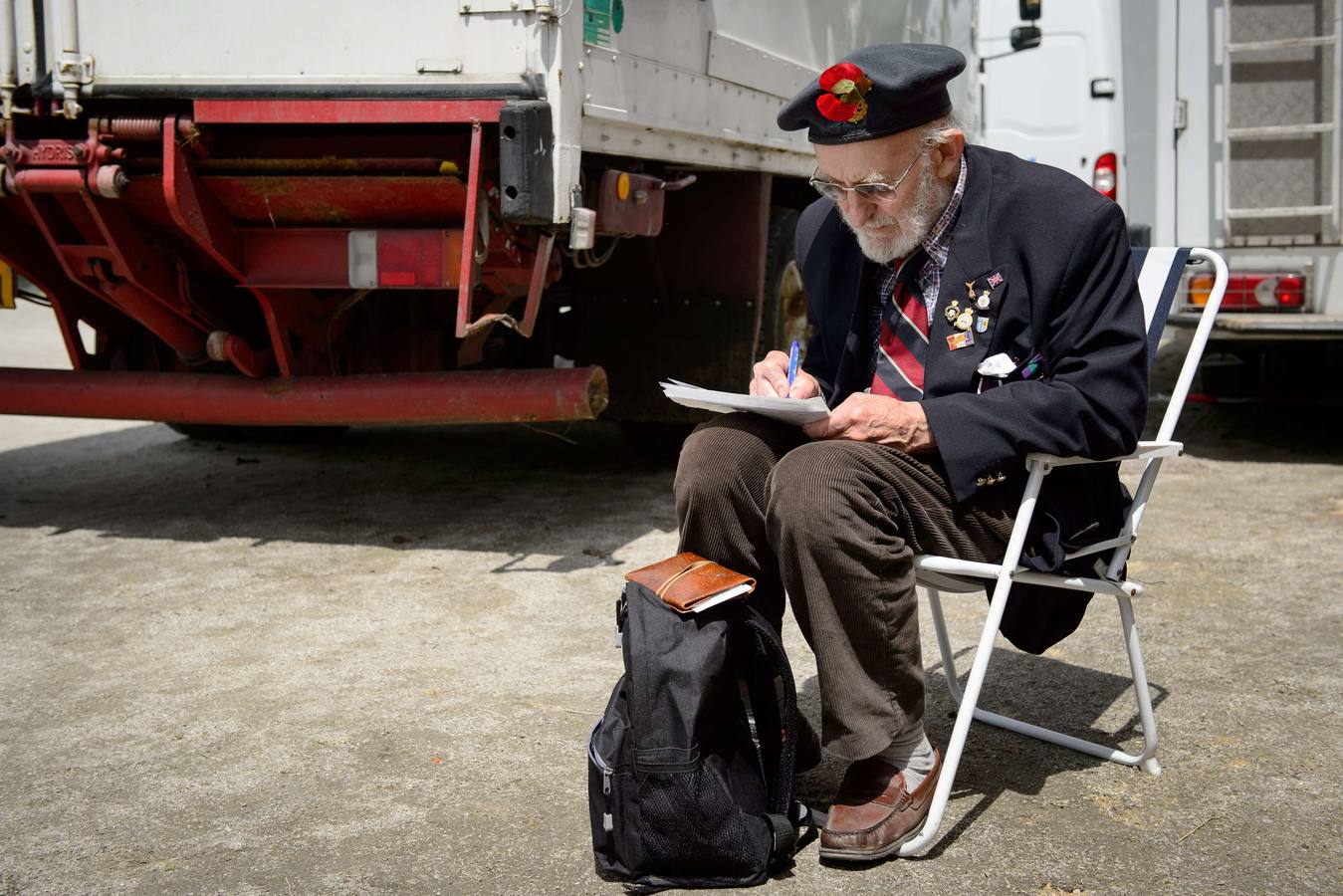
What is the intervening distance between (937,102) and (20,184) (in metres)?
3.02

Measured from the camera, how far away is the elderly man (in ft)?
7.73

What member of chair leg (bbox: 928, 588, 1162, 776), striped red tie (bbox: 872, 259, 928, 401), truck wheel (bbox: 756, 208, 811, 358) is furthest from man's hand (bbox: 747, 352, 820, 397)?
truck wheel (bbox: 756, 208, 811, 358)

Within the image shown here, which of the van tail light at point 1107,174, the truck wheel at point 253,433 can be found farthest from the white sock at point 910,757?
the van tail light at point 1107,174

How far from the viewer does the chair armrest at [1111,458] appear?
242cm

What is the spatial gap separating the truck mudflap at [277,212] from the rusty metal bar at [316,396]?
0.04 meters

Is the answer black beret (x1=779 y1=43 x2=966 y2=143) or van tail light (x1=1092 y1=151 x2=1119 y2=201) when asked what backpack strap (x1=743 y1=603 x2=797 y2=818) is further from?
van tail light (x1=1092 y1=151 x2=1119 y2=201)

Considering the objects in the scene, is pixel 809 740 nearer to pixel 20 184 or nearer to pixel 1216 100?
pixel 20 184

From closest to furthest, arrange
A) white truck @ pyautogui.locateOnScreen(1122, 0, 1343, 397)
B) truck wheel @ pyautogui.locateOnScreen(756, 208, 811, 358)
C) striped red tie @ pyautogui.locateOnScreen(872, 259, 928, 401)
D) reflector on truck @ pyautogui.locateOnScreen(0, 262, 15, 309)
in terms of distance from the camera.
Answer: striped red tie @ pyautogui.locateOnScreen(872, 259, 928, 401) < reflector on truck @ pyautogui.locateOnScreen(0, 262, 15, 309) < truck wheel @ pyautogui.locateOnScreen(756, 208, 811, 358) < white truck @ pyautogui.locateOnScreen(1122, 0, 1343, 397)

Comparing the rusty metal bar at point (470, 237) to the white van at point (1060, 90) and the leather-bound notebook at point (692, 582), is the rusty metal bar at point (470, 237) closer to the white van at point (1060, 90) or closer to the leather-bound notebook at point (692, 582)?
the leather-bound notebook at point (692, 582)

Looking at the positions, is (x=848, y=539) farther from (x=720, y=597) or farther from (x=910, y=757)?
(x=910, y=757)

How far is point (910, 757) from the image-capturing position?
2.47 m

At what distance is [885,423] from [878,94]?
593mm

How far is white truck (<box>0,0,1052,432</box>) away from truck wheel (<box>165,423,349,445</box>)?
47.0 inches

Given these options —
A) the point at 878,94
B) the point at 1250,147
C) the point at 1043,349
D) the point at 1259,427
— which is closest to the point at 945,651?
the point at 1043,349
